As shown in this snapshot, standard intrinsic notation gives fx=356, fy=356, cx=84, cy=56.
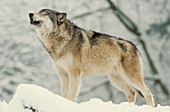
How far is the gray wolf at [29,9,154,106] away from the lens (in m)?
6.43

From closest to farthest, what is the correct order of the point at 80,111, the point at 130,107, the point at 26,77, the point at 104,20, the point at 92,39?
the point at 80,111 < the point at 130,107 < the point at 92,39 < the point at 26,77 < the point at 104,20

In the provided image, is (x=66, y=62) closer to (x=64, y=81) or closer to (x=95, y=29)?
(x=64, y=81)

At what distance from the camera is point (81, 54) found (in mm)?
6680

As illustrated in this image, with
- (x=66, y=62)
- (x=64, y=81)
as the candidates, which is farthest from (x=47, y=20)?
(x=64, y=81)

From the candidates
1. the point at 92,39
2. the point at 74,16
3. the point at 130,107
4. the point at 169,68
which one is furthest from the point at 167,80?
the point at 130,107

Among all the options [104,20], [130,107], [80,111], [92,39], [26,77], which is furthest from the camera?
[104,20]

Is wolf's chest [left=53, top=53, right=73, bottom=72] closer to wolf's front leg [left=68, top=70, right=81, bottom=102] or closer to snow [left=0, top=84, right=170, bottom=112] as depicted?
wolf's front leg [left=68, top=70, right=81, bottom=102]

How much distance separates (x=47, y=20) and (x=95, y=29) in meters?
7.60

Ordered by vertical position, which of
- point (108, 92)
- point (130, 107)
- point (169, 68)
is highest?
point (130, 107)

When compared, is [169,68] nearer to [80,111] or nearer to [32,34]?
[32,34]

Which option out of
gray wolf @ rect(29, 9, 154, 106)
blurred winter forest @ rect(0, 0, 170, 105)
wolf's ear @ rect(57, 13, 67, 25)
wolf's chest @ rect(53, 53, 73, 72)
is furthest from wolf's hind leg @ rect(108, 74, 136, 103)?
blurred winter forest @ rect(0, 0, 170, 105)

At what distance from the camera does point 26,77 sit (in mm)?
13789

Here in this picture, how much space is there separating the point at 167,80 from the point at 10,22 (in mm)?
6615

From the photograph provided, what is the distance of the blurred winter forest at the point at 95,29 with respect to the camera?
45.1ft
